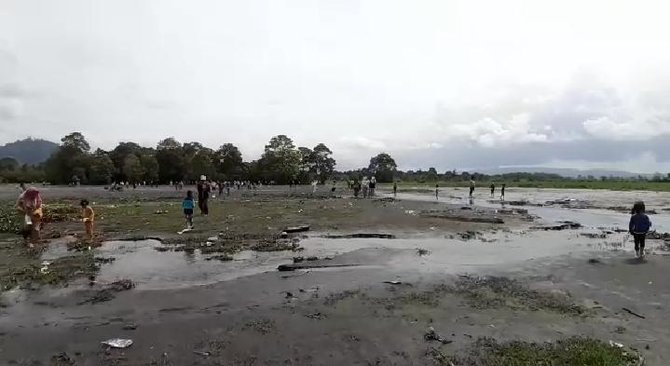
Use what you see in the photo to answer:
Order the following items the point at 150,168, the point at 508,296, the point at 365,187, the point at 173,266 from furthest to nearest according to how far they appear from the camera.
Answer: the point at 150,168 < the point at 365,187 < the point at 173,266 < the point at 508,296

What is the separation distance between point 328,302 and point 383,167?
503 feet

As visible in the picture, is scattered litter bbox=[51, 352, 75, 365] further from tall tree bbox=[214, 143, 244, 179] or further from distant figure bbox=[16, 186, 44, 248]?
tall tree bbox=[214, 143, 244, 179]

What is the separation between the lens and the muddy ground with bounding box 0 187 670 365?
8125mm

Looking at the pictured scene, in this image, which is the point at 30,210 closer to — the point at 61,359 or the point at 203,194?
the point at 203,194

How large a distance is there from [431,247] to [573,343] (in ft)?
38.1

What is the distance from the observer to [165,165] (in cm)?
12756

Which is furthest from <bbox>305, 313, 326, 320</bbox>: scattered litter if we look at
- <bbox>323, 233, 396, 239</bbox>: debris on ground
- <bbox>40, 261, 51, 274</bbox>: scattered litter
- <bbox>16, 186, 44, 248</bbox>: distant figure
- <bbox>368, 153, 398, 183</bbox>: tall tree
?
<bbox>368, 153, 398, 183</bbox>: tall tree

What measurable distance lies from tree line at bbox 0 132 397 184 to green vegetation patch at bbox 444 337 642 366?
11236 cm

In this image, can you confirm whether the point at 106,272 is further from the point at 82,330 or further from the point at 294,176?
the point at 294,176

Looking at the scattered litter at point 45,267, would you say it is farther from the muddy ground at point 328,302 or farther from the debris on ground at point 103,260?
the debris on ground at point 103,260

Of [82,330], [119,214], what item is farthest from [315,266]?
[119,214]

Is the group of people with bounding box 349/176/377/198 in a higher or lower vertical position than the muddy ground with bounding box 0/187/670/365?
higher

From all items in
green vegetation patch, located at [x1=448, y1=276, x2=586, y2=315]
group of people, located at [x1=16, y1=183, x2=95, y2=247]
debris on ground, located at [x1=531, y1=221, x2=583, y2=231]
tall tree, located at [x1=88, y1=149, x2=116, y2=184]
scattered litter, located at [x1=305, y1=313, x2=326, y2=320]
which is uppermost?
tall tree, located at [x1=88, y1=149, x2=116, y2=184]

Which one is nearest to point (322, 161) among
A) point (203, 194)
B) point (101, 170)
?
point (101, 170)
